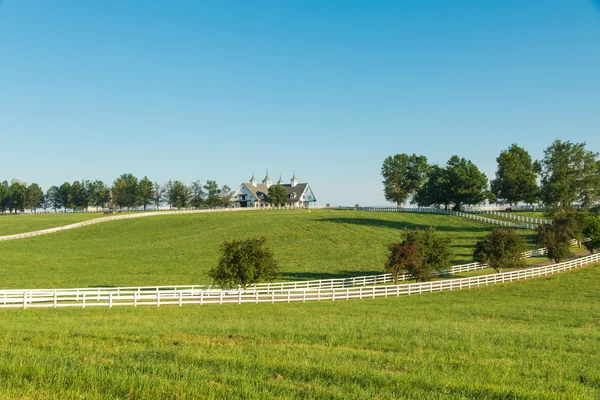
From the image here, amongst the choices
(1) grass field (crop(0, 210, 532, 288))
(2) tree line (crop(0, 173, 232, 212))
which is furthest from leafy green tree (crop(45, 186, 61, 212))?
(1) grass field (crop(0, 210, 532, 288))

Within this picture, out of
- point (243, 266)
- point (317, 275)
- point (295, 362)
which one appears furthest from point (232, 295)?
point (295, 362)

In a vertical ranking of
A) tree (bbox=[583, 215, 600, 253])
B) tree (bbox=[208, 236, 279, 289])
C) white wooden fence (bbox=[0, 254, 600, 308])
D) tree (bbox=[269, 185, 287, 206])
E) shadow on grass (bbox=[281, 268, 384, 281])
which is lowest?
shadow on grass (bbox=[281, 268, 384, 281])

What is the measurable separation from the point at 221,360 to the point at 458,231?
2765 inches

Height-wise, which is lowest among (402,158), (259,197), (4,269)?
(4,269)

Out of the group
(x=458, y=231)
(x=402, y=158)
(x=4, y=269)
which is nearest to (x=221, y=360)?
(x=4, y=269)

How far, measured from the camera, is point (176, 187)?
547 feet

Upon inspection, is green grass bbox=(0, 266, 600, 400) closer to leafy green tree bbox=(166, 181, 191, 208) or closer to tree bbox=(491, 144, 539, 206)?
tree bbox=(491, 144, 539, 206)

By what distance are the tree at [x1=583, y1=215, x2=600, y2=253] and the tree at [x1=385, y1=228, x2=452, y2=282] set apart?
68.6 feet

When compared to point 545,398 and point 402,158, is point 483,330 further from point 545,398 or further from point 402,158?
point 402,158

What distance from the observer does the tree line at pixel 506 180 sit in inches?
3063

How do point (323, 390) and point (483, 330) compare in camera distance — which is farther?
point (483, 330)

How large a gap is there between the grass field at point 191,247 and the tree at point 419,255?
220 inches

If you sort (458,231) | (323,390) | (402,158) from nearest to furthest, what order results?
1. (323,390)
2. (458,231)
3. (402,158)

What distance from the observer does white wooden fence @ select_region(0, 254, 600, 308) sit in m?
25.7
